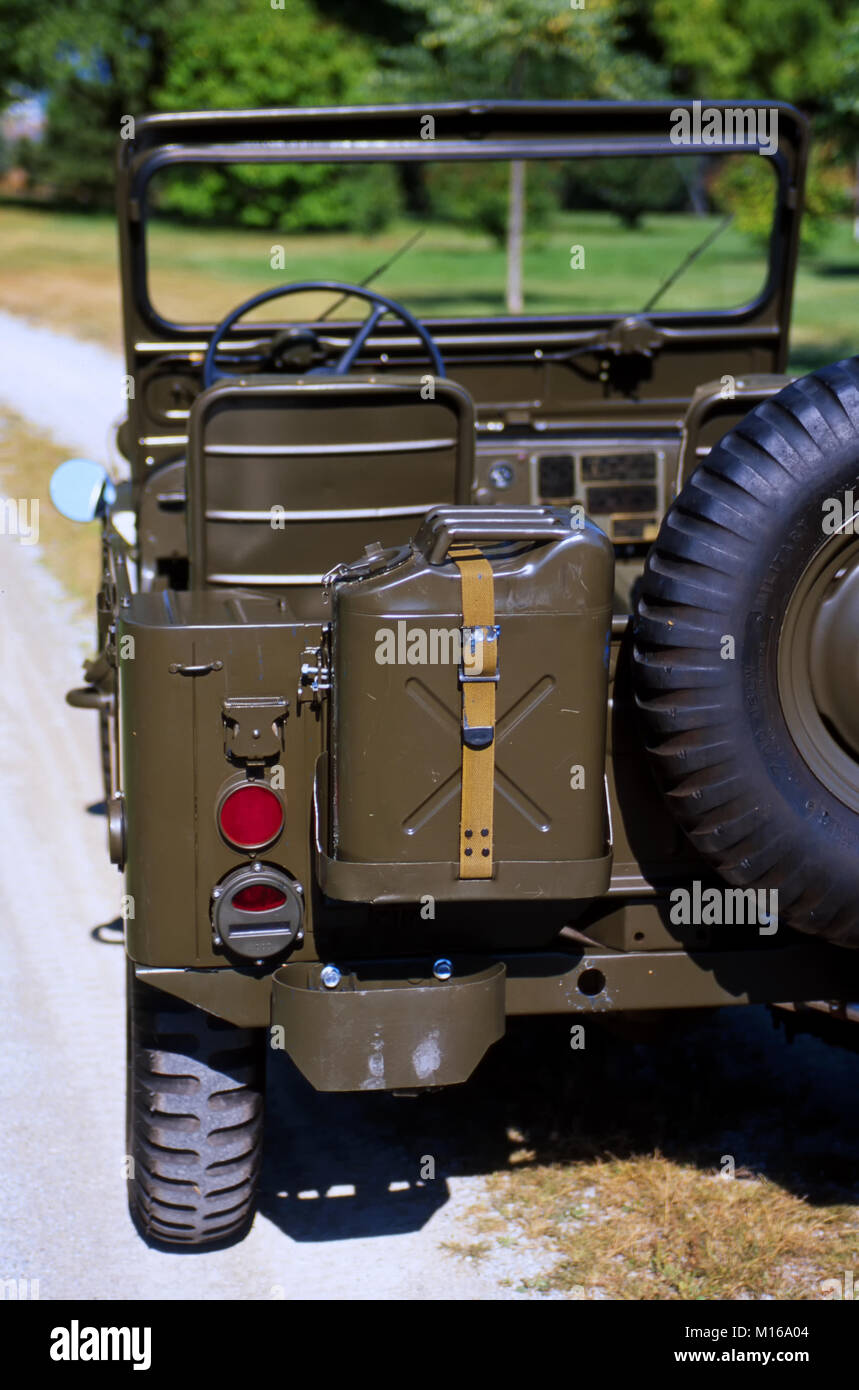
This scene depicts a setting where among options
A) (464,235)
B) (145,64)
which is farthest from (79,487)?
(145,64)

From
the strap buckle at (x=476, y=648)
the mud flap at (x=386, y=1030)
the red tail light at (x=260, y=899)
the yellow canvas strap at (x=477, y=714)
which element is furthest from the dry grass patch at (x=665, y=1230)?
the strap buckle at (x=476, y=648)

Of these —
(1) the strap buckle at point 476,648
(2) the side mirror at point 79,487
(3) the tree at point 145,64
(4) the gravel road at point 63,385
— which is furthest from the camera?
(3) the tree at point 145,64

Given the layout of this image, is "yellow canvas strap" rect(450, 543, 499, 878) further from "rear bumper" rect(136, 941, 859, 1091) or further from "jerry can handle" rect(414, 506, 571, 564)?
"rear bumper" rect(136, 941, 859, 1091)

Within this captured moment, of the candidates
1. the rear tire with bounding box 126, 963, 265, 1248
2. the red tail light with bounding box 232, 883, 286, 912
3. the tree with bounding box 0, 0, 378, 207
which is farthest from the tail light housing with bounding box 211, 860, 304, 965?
the tree with bounding box 0, 0, 378, 207

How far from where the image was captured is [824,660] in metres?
2.99

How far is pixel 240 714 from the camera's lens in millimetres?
2996

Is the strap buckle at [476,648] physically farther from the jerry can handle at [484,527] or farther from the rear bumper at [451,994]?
the rear bumper at [451,994]

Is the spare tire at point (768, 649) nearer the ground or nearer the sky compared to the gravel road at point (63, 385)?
nearer the ground

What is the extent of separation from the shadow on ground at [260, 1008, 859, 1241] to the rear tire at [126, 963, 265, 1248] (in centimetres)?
25

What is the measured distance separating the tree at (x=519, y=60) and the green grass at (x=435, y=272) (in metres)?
2.61

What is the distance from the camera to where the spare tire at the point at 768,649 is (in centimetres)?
283

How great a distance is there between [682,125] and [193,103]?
96.9 ft

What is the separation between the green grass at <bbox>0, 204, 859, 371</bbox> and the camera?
21.5m

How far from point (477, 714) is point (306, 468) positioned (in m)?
1.17
